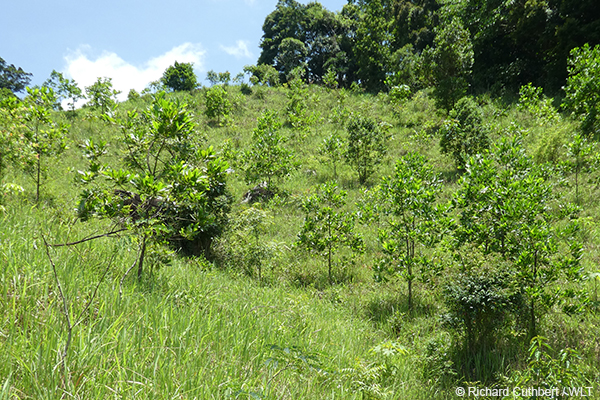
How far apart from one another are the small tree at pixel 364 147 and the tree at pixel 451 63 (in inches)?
202

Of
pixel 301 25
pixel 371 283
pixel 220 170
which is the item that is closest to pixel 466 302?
pixel 371 283

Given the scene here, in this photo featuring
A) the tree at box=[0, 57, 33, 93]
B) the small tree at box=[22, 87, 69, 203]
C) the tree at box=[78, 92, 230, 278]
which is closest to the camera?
the tree at box=[78, 92, 230, 278]

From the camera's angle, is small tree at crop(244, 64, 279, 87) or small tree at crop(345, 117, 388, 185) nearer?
small tree at crop(345, 117, 388, 185)

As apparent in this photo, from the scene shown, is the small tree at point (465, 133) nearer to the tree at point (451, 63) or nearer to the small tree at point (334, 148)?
the tree at point (451, 63)

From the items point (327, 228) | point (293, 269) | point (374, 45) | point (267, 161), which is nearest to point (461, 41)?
point (267, 161)

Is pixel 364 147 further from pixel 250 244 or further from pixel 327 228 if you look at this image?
pixel 250 244

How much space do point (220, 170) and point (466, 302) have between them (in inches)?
137

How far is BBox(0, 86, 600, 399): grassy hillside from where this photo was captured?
1.52 metres

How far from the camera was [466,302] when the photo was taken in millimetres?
3711

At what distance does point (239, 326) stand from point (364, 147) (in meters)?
10.8

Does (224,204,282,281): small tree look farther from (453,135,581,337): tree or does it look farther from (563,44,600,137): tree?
(563,44,600,137): tree

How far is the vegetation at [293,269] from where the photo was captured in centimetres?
177

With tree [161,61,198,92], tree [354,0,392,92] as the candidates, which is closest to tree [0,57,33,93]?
tree [161,61,198,92]

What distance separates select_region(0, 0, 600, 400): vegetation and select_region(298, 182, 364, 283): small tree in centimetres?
4
